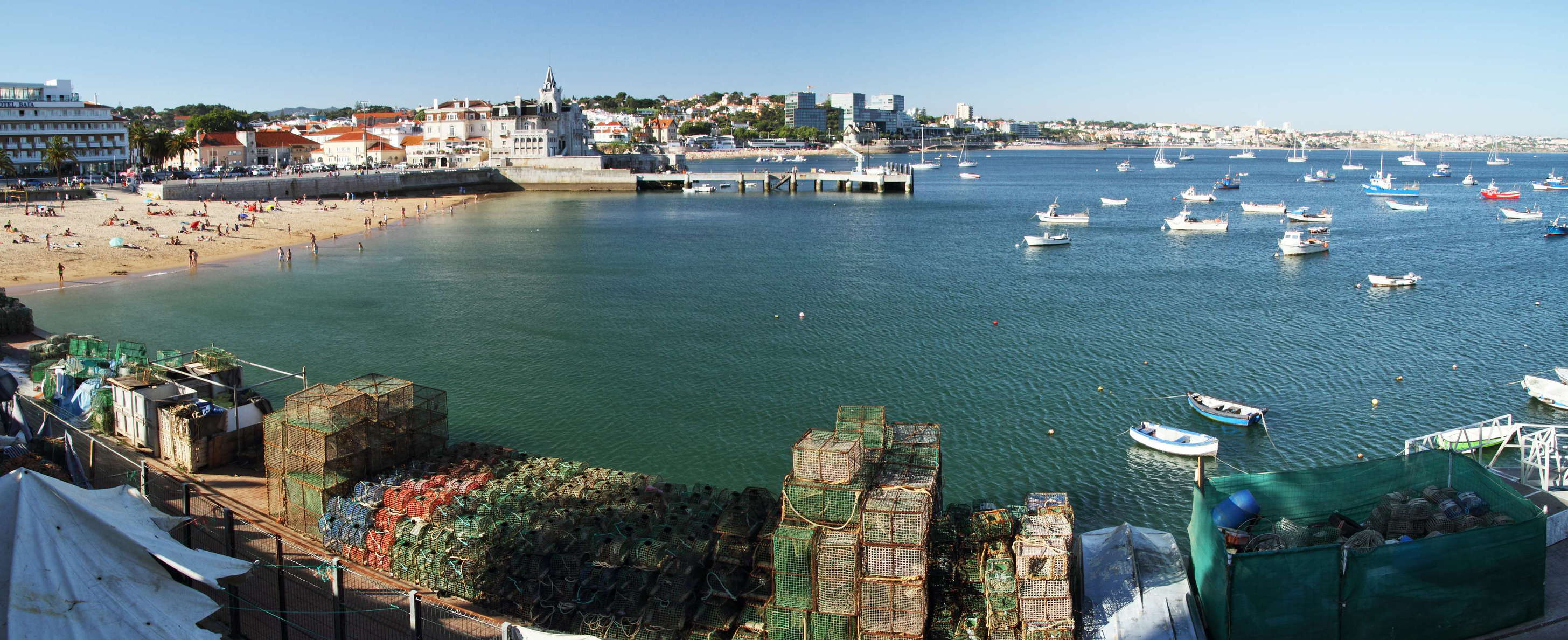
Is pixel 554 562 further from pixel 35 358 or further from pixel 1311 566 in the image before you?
pixel 35 358

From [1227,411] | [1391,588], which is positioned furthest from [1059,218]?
[1391,588]

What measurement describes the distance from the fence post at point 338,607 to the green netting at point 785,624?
15.1 ft


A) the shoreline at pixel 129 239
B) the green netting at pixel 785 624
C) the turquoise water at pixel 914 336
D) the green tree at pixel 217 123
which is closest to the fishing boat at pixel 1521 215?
the turquoise water at pixel 914 336

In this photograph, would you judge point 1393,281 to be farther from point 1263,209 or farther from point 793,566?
point 793,566

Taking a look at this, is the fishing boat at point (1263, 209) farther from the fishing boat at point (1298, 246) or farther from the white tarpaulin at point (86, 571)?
the white tarpaulin at point (86, 571)

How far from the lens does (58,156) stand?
2699 inches

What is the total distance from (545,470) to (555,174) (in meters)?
94.9

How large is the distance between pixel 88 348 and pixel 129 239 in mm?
32156

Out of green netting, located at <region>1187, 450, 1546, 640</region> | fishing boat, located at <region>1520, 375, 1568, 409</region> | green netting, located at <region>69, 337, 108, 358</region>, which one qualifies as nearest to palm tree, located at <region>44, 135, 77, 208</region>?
green netting, located at <region>69, 337, 108, 358</region>

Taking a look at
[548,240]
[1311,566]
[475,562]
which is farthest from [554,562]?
[548,240]

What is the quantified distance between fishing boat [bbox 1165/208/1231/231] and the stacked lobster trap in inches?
2420

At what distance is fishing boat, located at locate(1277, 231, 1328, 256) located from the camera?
2050 inches

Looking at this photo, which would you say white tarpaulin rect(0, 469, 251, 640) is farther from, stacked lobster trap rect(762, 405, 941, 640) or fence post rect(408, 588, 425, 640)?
stacked lobster trap rect(762, 405, 941, 640)

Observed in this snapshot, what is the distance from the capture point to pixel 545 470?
15258 mm
